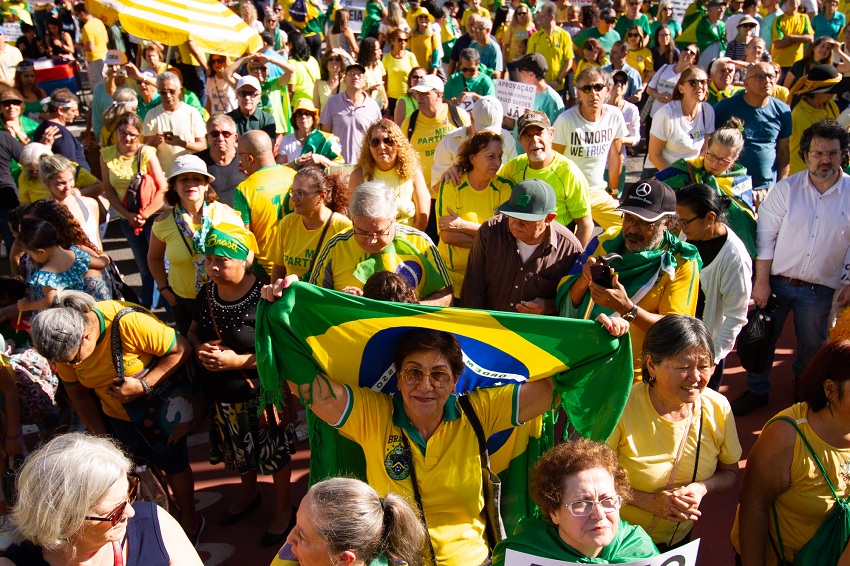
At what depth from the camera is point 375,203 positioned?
4.06 meters

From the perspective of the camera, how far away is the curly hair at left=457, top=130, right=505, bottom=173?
5.00 m

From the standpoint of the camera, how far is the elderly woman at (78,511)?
2387 millimetres

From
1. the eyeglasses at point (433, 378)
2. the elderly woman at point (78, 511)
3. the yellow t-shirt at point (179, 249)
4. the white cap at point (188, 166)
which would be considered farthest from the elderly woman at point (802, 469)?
the white cap at point (188, 166)

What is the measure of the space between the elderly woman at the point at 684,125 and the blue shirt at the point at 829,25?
6330 millimetres

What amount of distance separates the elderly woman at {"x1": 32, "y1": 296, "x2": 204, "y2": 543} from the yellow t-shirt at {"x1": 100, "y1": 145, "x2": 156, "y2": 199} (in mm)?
3157

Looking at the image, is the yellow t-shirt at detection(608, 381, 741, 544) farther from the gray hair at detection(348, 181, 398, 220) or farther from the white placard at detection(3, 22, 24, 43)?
the white placard at detection(3, 22, 24, 43)

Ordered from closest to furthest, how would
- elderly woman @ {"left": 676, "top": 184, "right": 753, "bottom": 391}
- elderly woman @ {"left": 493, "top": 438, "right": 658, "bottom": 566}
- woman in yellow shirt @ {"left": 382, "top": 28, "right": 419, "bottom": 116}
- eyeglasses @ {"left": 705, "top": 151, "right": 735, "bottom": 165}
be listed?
1. elderly woman @ {"left": 493, "top": 438, "right": 658, "bottom": 566}
2. elderly woman @ {"left": 676, "top": 184, "right": 753, "bottom": 391}
3. eyeglasses @ {"left": 705, "top": 151, "right": 735, "bottom": 165}
4. woman in yellow shirt @ {"left": 382, "top": 28, "right": 419, "bottom": 116}

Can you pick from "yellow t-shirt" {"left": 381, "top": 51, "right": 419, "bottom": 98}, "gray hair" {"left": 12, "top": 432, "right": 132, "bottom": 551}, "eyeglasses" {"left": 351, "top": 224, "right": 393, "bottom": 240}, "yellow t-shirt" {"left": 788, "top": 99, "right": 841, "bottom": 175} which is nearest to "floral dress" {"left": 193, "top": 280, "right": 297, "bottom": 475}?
"eyeglasses" {"left": 351, "top": 224, "right": 393, "bottom": 240}

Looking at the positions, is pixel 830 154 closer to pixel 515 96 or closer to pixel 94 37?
pixel 515 96

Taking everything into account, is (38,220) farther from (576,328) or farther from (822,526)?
(822,526)

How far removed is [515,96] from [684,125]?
153 cm

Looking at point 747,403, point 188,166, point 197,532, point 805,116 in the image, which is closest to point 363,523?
point 197,532

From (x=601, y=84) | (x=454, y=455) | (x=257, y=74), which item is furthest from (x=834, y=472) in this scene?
(x=257, y=74)

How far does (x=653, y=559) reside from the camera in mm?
2441
